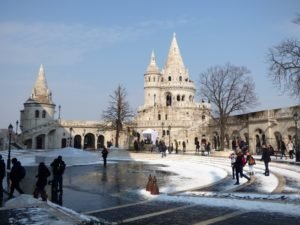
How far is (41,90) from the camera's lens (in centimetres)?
6931

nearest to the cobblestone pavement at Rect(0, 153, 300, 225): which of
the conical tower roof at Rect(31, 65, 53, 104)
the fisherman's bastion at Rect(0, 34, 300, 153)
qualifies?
the fisherman's bastion at Rect(0, 34, 300, 153)

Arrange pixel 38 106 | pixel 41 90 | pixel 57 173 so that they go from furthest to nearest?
1. pixel 41 90
2. pixel 38 106
3. pixel 57 173

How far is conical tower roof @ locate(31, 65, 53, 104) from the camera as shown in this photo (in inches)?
2709

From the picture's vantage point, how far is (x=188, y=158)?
32.9 metres

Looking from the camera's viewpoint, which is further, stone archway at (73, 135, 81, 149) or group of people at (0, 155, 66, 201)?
stone archway at (73, 135, 81, 149)

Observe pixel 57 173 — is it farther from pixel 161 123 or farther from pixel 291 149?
pixel 161 123

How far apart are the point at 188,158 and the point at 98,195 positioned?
66.0 ft

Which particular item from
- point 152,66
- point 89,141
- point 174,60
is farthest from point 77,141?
point 174,60

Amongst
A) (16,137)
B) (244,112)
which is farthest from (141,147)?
(16,137)

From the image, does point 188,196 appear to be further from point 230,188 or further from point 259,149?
point 259,149

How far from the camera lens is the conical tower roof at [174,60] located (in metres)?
87.2

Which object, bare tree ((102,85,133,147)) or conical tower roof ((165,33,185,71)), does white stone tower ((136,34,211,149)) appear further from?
bare tree ((102,85,133,147))

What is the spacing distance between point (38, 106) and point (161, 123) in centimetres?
2433

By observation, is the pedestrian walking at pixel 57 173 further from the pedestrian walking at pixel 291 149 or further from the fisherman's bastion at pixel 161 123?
the fisherman's bastion at pixel 161 123
